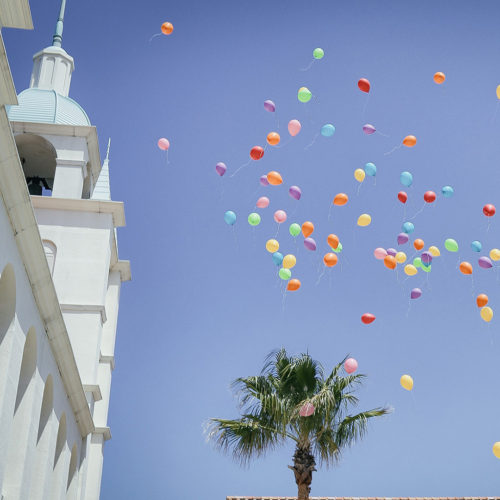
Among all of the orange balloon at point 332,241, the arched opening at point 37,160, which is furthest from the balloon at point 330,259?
the arched opening at point 37,160

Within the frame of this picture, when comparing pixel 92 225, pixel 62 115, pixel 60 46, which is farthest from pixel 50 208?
pixel 60 46

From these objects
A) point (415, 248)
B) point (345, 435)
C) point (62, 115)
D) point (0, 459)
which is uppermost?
point (62, 115)

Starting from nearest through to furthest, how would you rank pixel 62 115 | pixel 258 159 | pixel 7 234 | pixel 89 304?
1. pixel 7 234
2. pixel 258 159
3. pixel 89 304
4. pixel 62 115

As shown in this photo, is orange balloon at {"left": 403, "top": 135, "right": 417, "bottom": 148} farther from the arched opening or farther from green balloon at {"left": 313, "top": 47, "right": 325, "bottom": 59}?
the arched opening

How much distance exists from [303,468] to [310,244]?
4.81 m

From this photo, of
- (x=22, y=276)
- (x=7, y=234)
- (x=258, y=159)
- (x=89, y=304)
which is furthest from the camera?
(x=89, y=304)

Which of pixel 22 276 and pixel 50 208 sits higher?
pixel 50 208

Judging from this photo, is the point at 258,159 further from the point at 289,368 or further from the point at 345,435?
the point at 345,435

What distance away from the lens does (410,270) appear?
1842cm

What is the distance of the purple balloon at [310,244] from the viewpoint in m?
18.2

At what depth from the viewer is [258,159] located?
59.1 feet

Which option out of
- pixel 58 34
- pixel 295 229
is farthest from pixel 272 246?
pixel 58 34

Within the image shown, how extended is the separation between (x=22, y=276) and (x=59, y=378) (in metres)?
5.07

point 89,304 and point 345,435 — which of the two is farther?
→ point 89,304
